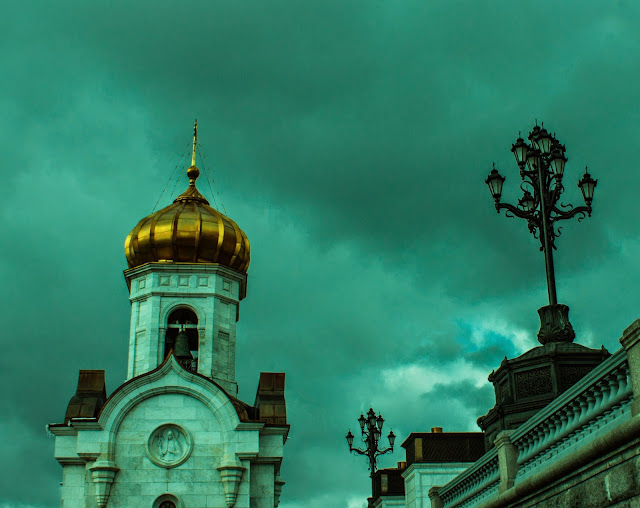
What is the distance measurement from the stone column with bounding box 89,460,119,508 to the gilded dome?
7.72 meters

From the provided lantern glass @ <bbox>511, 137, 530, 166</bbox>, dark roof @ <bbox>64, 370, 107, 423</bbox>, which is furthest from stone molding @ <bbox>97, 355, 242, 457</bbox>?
lantern glass @ <bbox>511, 137, 530, 166</bbox>

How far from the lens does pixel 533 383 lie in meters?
11.1

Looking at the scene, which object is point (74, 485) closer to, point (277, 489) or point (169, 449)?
point (169, 449)

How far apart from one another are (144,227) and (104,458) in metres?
8.82

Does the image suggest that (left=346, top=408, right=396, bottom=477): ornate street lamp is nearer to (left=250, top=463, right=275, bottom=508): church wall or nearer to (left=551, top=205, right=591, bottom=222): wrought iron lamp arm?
(left=250, top=463, right=275, bottom=508): church wall

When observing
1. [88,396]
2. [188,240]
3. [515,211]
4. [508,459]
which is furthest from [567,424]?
[188,240]

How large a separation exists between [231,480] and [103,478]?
3287 mm

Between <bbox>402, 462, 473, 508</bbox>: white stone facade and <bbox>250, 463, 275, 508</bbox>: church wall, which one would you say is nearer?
<bbox>250, 463, 275, 508</bbox>: church wall

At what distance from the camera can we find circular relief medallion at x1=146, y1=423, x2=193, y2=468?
2228 cm

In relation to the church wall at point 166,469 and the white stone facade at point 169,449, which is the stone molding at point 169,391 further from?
the church wall at point 166,469

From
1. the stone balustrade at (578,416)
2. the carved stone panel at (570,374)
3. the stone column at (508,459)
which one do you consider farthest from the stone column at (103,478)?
the carved stone panel at (570,374)

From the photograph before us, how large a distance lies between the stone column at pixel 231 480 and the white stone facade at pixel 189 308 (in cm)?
400

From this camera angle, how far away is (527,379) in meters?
11.2

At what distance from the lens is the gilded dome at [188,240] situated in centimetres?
2744
